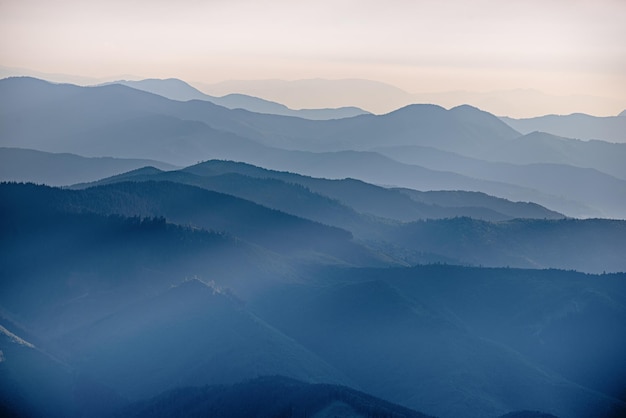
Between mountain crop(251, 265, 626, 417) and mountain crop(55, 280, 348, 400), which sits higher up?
mountain crop(55, 280, 348, 400)

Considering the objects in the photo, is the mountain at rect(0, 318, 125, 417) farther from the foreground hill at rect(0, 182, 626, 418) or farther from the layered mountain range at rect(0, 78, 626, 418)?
the foreground hill at rect(0, 182, 626, 418)

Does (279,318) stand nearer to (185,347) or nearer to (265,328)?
(265,328)

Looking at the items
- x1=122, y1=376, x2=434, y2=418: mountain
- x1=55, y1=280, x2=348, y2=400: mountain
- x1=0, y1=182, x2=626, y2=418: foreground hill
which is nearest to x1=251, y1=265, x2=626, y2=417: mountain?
x1=0, y1=182, x2=626, y2=418: foreground hill

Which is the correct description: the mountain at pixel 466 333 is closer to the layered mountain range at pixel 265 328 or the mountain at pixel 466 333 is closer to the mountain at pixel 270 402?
the layered mountain range at pixel 265 328

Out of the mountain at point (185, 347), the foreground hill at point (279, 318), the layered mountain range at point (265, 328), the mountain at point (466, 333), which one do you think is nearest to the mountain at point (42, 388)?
the layered mountain range at point (265, 328)

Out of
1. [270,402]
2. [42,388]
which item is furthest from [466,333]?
[42,388]

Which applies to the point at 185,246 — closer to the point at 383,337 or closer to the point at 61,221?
the point at 61,221

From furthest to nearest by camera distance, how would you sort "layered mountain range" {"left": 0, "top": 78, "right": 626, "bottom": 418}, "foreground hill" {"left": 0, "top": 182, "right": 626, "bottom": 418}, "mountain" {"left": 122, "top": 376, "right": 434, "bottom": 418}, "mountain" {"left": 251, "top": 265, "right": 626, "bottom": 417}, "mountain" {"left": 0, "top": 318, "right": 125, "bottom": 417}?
"mountain" {"left": 251, "top": 265, "right": 626, "bottom": 417} < "foreground hill" {"left": 0, "top": 182, "right": 626, "bottom": 418} < "layered mountain range" {"left": 0, "top": 78, "right": 626, "bottom": 418} < "mountain" {"left": 0, "top": 318, "right": 125, "bottom": 417} < "mountain" {"left": 122, "top": 376, "right": 434, "bottom": 418}

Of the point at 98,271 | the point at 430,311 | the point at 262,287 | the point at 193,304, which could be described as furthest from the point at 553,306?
the point at 98,271

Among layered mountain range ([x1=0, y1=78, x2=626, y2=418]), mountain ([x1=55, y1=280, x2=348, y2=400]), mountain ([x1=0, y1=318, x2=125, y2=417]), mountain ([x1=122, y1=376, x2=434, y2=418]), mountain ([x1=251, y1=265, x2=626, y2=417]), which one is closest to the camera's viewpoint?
mountain ([x1=122, y1=376, x2=434, y2=418])
